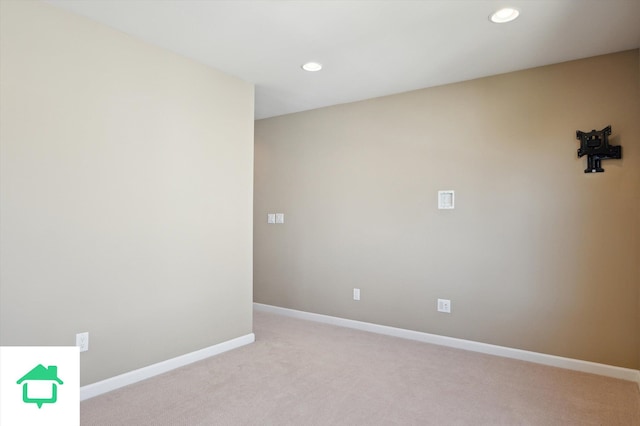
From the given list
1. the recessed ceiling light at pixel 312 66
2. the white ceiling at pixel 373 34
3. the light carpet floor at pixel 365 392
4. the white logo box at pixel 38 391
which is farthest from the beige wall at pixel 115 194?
the white logo box at pixel 38 391

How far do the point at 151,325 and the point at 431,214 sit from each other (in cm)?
268

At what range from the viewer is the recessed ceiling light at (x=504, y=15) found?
2.53 m

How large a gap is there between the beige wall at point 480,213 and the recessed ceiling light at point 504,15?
1.03 m

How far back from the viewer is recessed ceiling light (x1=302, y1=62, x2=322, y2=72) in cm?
344

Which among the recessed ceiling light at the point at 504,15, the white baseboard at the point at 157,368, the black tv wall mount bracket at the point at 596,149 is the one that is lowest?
the white baseboard at the point at 157,368

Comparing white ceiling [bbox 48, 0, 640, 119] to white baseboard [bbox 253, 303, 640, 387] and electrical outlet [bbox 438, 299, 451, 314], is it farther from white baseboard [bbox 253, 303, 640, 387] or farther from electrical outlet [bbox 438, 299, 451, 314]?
white baseboard [bbox 253, 303, 640, 387]

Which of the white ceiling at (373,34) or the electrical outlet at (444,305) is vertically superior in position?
the white ceiling at (373,34)

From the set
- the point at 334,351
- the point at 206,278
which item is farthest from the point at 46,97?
the point at 334,351

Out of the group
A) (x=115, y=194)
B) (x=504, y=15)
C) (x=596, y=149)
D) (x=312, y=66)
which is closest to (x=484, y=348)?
(x=596, y=149)

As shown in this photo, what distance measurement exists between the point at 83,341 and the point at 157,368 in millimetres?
620

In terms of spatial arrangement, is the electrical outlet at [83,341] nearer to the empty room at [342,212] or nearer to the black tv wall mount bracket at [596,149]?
the empty room at [342,212]

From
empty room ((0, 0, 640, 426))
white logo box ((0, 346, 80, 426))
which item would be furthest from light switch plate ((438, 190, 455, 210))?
white logo box ((0, 346, 80, 426))

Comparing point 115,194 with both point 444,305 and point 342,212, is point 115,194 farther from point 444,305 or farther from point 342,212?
point 444,305

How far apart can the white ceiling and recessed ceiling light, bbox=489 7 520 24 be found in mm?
50
